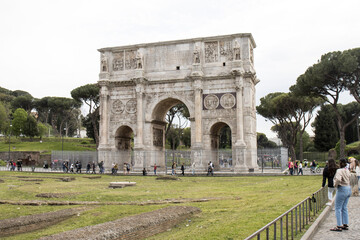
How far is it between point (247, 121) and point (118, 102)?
42.3 ft

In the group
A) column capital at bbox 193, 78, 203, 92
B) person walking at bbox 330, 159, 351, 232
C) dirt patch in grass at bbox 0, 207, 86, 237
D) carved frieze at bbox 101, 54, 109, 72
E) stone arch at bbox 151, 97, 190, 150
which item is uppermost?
carved frieze at bbox 101, 54, 109, 72

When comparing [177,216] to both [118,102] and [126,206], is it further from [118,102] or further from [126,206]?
[118,102]

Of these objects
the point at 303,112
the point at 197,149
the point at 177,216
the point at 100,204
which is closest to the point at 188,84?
the point at 197,149

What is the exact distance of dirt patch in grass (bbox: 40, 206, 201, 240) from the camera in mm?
6312

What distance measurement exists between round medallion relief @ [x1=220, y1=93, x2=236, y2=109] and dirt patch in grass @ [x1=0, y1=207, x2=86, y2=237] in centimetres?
2523

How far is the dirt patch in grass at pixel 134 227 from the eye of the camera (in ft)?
20.7

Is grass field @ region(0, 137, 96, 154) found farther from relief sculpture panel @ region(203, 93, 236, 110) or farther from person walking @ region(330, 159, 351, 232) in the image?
person walking @ region(330, 159, 351, 232)

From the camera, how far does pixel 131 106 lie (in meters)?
36.0

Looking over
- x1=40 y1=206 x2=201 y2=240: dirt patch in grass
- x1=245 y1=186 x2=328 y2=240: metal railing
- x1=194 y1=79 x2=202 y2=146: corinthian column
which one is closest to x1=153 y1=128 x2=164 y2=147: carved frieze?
x1=194 y1=79 x2=202 y2=146: corinthian column

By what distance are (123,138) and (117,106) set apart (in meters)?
3.54

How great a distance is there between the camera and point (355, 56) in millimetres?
30391

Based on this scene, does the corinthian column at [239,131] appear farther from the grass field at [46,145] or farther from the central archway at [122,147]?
the grass field at [46,145]

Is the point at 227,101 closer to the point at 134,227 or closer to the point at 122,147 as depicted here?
the point at 122,147

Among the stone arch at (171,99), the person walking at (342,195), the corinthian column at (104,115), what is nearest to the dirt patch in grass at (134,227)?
the person walking at (342,195)
